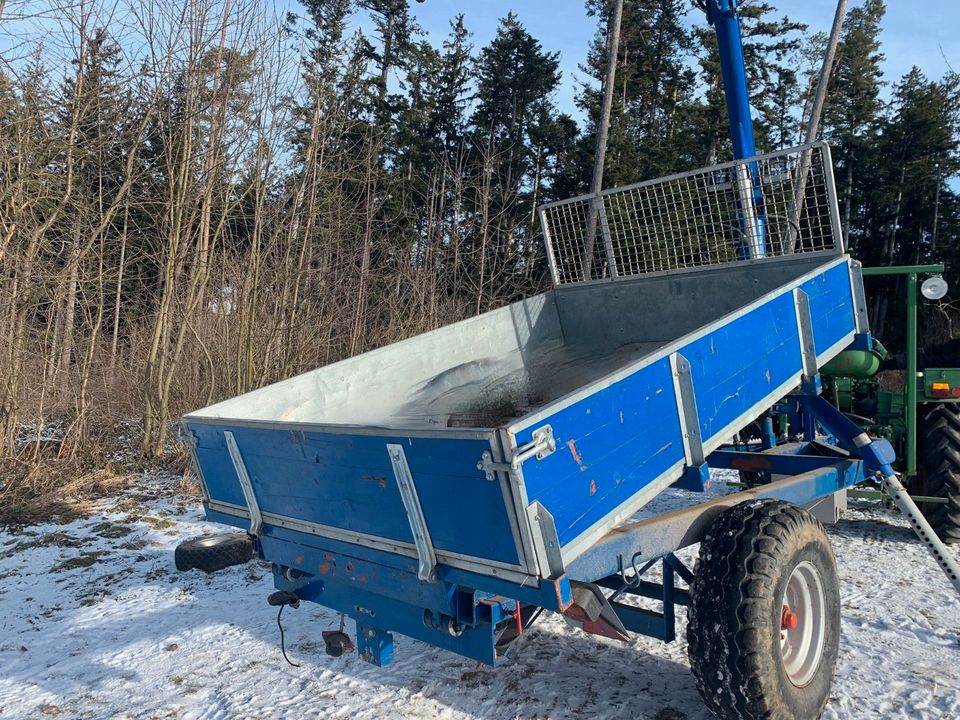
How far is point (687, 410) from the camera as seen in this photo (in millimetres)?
3328

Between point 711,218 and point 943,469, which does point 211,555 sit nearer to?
point 711,218

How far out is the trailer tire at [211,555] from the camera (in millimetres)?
5840

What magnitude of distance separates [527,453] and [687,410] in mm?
1135

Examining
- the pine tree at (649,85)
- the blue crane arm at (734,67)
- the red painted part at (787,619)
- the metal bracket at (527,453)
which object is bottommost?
the red painted part at (787,619)

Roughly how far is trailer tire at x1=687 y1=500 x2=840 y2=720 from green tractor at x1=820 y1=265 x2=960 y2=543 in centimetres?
276

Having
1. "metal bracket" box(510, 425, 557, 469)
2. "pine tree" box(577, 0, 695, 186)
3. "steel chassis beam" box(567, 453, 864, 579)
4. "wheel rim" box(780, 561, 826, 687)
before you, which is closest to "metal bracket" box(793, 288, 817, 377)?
"steel chassis beam" box(567, 453, 864, 579)

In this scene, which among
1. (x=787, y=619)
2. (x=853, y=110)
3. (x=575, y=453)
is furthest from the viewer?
(x=853, y=110)

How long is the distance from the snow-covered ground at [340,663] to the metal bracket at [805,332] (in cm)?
149

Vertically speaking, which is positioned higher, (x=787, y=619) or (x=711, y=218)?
(x=711, y=218)

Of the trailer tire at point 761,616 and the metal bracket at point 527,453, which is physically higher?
the metal bracket at point 527,453

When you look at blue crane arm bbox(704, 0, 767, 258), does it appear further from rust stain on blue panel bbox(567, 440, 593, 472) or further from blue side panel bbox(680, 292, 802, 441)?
rust stain on blue panel bbox(567, 440, 593, 472)

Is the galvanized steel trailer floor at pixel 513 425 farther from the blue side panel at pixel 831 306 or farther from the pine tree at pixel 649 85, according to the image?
the pine tree at pixel 649 85

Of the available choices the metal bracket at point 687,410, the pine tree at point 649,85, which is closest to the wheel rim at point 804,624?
the metal bracket at point 687,410

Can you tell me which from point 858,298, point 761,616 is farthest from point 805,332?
point 761,616
